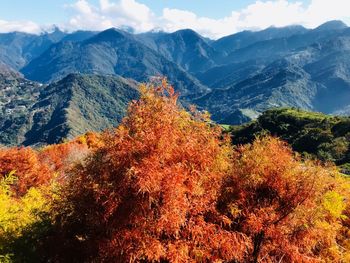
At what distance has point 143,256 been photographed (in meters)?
21.4

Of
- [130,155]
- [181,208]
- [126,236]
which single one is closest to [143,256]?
[126,236]

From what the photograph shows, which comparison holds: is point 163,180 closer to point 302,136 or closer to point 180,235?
point 180,235

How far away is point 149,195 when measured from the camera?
67.6 feet

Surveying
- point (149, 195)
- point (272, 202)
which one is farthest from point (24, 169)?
point (149, 195)

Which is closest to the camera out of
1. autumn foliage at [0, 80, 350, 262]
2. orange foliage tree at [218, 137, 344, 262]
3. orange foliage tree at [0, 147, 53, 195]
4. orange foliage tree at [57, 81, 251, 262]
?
orange foliage tree at [57, 81, 251, 262]

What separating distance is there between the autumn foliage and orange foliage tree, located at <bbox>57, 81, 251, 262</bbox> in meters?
0.05

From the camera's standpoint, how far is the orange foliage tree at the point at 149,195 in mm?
20922

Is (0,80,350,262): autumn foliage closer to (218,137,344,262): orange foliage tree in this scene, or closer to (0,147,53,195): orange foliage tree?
(218,137,344,262): orange foliage tree

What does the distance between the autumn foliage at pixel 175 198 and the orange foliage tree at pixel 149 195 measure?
0.05 m

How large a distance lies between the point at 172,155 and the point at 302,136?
181476mm

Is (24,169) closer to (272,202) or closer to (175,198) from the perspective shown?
(272,202)

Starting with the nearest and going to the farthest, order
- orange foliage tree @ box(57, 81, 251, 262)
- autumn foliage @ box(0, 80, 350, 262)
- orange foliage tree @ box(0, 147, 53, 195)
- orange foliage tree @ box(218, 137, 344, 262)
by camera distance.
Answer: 1. orange foliage tree @ box(57, 81, 251, 262)
2. autumn foliage @ box(0, 80, 350, 262)
3. orange foliage tree @ box(218, 137, 344, 262)
4. orange foliage tree @ box(0, 147, 53, 195)

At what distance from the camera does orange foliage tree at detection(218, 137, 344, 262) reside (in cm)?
2783

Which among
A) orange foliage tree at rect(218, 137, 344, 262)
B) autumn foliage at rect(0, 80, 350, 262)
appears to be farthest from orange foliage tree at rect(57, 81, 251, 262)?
orange foliage tree at rect(218, 137, 344, 262)
